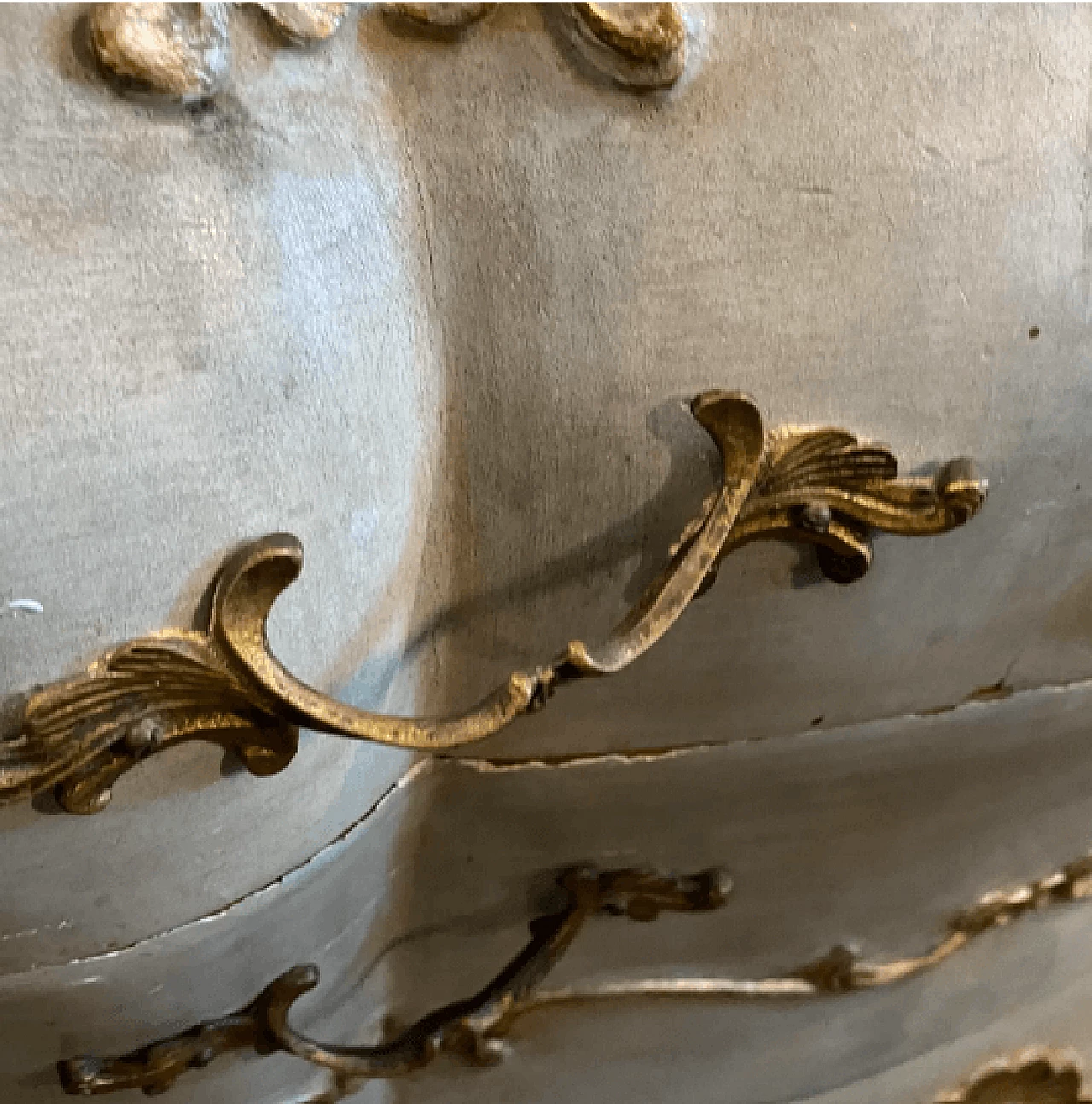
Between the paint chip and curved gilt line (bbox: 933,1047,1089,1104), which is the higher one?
the paint chip

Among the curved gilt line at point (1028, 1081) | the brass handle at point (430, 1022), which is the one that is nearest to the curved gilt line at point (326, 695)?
the brass handle at point (430, 1022)

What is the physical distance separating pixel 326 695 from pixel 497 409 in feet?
0.29

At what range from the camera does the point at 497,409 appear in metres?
0.29

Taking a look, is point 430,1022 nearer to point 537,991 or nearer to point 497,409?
point 537,991

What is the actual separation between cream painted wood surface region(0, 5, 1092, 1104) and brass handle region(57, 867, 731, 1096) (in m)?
0.01

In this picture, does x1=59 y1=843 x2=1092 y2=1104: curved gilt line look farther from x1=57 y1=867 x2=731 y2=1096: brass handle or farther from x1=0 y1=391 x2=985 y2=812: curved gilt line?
x1=0 y1=391 x2=985 y2=812: curved gilt line

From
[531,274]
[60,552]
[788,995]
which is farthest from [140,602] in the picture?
[788,995]

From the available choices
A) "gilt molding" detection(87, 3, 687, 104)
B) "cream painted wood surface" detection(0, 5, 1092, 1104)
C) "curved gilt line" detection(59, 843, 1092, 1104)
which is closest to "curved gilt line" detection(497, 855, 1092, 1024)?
"curved gilt line" detection(59, 843, 1092, 1104)

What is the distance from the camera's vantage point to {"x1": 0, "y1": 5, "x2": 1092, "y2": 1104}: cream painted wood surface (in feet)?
0.79

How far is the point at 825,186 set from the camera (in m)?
0.27

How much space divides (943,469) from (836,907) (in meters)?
0.23

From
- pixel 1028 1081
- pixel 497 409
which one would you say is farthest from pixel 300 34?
pixel 1028 1081

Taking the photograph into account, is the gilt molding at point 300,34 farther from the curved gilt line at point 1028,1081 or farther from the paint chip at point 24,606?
the curved gilt line at point 1028,1081

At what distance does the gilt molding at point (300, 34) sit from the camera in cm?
22
